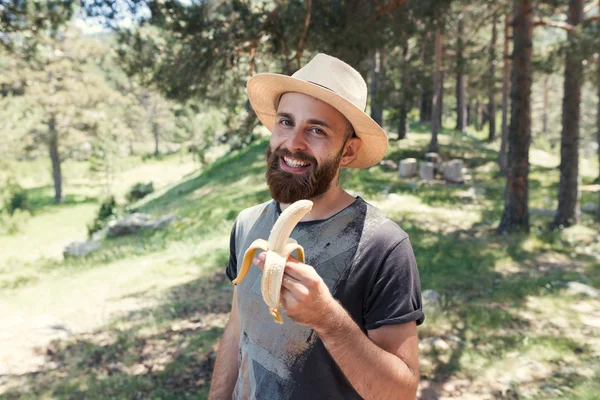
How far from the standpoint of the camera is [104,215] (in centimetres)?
1955

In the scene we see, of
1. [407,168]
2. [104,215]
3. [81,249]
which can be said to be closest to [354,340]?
[81,249]

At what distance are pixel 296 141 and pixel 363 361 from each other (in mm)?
905

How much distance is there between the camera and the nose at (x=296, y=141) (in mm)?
2002

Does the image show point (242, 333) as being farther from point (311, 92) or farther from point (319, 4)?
point (319, 4)

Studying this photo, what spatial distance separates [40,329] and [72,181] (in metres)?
48.1

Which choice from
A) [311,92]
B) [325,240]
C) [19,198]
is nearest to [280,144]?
[311,92]

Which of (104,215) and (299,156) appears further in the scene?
(104,215)

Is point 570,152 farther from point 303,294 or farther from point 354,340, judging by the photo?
point 303,294

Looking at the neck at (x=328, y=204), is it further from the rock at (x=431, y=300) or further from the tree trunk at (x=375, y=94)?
the tree trunk at (x=375, y=94)

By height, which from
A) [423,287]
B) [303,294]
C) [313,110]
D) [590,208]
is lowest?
[423,287]

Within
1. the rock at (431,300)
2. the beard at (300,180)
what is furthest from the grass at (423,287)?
the beard at (300,180)

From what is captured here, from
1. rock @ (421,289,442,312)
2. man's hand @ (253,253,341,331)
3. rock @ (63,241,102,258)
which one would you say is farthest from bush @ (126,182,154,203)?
man's hand @ (253,253,341,331)

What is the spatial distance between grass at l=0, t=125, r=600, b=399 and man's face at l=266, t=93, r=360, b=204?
3.81 m

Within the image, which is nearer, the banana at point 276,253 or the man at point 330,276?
the banana at point 276,253
